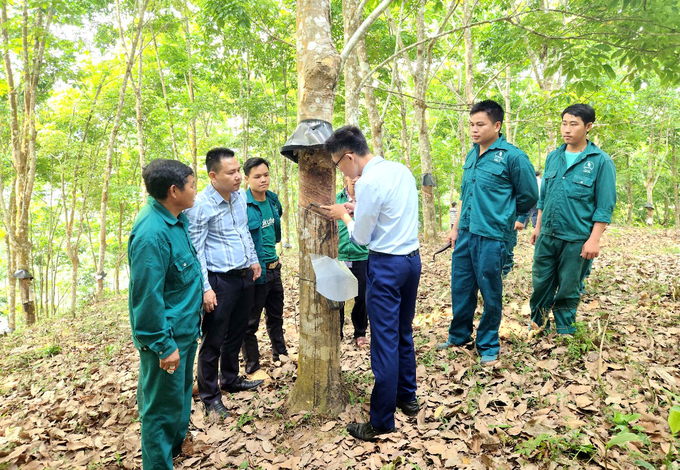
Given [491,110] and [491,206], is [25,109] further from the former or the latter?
[491,206]

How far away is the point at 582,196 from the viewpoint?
11.5 ft

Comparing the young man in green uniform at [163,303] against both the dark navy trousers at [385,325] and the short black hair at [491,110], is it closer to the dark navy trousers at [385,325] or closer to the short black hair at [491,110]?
the dark navy trousers at [385,325]

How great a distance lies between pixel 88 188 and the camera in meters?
14.3

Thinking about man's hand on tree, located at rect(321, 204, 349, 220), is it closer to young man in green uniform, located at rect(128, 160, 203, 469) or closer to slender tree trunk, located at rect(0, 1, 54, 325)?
young man in green uniform, located at rect(128, 160, 203, 469)

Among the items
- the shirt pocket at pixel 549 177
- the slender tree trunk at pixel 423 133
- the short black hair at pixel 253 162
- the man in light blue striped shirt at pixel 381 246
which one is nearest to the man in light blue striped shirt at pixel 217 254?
the short black hair at pixel 253 162

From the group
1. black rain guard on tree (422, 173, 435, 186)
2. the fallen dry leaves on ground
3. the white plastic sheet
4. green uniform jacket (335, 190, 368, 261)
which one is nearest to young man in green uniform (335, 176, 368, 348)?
green uniform jacket (335, 190, 368, 261)

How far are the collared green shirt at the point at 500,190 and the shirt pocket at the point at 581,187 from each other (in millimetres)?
477

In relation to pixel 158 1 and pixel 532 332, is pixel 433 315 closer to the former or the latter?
pixel 532 332

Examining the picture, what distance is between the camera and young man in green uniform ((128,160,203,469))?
2.14 meters

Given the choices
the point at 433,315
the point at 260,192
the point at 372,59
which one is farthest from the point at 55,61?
the point at 433,315

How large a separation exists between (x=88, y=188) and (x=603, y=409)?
16.9 metres

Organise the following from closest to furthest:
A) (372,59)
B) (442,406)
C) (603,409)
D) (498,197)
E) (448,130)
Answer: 1. (603,409)
2. (442,406)
3. (498,197)
4. (372,59)
5. (448,130)

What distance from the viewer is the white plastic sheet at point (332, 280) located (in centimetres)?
278

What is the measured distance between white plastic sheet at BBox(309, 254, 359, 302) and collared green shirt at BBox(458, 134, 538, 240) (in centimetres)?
137
